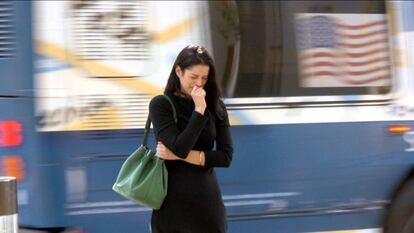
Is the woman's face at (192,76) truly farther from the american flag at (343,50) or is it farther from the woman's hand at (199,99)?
the american flag at (343,50)

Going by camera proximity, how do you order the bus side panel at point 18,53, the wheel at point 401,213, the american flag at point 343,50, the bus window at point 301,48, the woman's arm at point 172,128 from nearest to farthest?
the woman's arm at point 172,128 → the bus side panel at point 18,53 → the bus window at point 301,48 → the american flag at point 343,50 → the wheel at point 401,213

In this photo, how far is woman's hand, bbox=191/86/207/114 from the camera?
3.55 m

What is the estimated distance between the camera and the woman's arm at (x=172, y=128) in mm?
3510

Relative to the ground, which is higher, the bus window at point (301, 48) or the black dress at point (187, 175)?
the bus window at point (301, 48)

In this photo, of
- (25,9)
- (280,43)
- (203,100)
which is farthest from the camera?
(280,43)

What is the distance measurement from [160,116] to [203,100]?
225 millimetres

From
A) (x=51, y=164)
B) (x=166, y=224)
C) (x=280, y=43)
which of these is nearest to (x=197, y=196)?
(x=166, y=224)

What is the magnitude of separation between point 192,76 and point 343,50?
2271 mm

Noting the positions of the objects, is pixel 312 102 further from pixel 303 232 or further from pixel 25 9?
pixel 25 9

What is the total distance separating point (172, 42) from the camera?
5.03 metres

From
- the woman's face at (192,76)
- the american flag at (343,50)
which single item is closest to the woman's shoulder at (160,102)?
the woman's face at (192,76)

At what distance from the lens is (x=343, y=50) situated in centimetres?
558

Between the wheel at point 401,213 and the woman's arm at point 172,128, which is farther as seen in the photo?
the wheel at point 401,213

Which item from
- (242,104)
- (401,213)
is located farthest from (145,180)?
(401,213)
